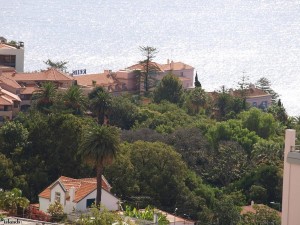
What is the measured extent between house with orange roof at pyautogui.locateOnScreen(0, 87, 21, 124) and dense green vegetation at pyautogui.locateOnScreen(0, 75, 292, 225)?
2908mm

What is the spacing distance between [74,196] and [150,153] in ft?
36.6

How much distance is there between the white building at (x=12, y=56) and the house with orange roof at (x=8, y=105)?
841 cm

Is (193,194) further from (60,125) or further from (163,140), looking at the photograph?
(163,140)

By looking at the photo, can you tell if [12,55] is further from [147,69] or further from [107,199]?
[107,199]

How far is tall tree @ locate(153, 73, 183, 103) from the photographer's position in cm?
9769

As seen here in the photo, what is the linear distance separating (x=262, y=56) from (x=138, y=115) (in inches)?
4439

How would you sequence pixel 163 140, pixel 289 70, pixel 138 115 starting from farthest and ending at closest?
1. pixel 289 70
2. pixel 138 115
3. pixel 163 140

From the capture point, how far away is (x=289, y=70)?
575 feet

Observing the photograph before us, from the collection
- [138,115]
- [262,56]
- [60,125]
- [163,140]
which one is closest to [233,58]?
[262,56]

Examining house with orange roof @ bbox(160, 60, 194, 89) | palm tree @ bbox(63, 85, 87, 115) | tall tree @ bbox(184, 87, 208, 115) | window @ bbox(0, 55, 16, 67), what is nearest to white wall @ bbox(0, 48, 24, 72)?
window @ bbox(0, 55, 16, 67)

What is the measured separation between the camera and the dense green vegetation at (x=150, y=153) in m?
56.2

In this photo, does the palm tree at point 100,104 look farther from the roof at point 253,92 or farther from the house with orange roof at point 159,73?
the roof at point 253,92

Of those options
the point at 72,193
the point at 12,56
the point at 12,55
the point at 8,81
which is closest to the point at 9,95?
the point at 8,81

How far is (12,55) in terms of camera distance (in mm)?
95125
